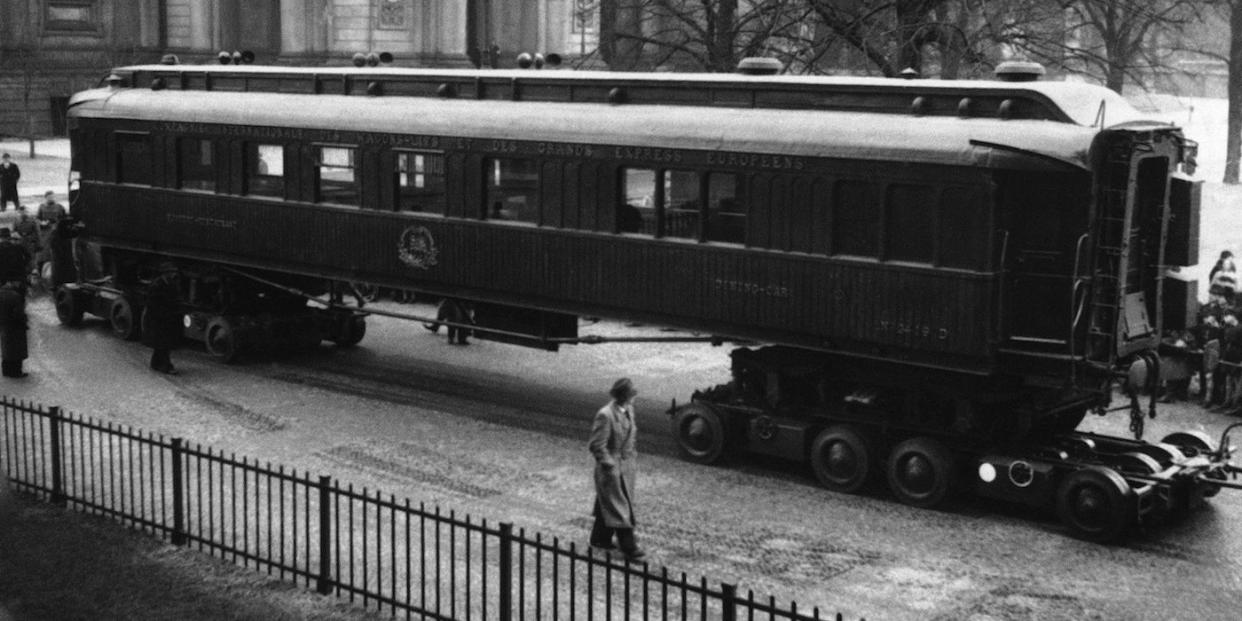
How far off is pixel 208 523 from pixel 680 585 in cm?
607

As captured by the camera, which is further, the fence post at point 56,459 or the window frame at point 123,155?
the window frame at point 123,155

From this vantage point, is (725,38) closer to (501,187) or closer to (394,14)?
(501,187)

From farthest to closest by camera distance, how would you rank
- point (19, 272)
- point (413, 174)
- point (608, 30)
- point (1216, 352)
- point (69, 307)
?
point (608, 30), point (69, 307), point (19, 272), point (413, 174), point (1216, 352)

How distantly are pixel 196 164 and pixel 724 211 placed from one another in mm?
9592

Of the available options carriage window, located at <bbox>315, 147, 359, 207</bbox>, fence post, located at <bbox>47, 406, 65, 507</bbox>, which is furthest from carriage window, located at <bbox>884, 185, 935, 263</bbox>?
carriage window, located at <bbox>315, 147, 359, 207</bbox>

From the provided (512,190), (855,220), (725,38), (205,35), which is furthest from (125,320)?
(205,35)

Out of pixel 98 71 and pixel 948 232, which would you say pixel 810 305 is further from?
pixel 98 71

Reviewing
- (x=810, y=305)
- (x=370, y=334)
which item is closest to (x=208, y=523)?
(x=810, y=305)

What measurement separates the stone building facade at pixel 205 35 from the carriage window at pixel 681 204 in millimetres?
36644

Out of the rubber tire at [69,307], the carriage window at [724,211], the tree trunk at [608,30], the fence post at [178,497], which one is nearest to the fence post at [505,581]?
the fence post at [178,497]

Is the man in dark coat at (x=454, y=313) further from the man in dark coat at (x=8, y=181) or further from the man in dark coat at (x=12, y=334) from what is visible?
the man in dark coat at (x=8, y=181)

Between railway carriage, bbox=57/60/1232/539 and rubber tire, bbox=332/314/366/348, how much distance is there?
2017 millimetres

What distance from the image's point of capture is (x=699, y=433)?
1756cm

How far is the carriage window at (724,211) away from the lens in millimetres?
17359
